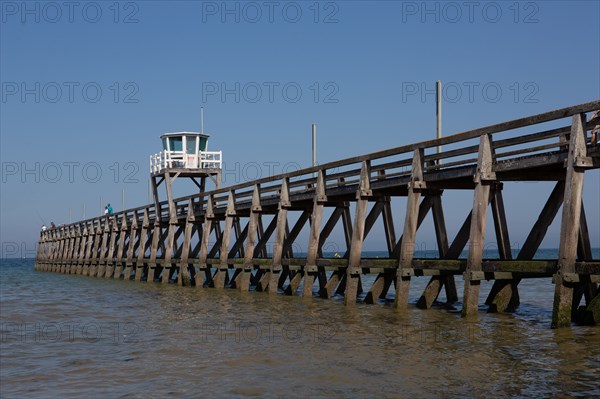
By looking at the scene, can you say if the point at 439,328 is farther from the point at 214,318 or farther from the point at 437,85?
A: the point at 437,85

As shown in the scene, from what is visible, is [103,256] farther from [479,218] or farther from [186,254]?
[479,218]

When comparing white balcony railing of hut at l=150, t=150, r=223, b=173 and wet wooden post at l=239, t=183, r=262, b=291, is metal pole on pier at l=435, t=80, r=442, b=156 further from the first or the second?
white balcony railing of hut at l=150, t=150, r=223, b=173

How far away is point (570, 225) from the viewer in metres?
11.5

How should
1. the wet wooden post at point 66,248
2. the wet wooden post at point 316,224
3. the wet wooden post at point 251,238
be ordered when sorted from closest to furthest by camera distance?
1. the wet wooden post at point 316,224
2. the wet wooden post at point 251,238
3. the wet wooden post at point 66,248

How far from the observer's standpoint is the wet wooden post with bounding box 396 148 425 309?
1585 cm

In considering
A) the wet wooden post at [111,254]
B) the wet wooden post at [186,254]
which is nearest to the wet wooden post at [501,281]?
the wet wooden post at [186,254]

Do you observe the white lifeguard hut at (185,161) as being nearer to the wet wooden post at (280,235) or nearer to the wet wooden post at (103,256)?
the wet wooden post at (103,256)

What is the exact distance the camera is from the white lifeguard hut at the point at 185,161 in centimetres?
3688

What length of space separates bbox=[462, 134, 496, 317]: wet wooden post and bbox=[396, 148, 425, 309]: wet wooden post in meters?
2.09

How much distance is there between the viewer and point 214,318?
15.8m

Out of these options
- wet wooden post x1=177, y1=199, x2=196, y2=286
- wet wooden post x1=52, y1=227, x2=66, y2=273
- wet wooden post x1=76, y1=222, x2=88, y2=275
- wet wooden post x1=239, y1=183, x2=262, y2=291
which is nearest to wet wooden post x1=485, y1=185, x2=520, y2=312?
wet wooden post x1=239, y1=183, x2=262, y2=291

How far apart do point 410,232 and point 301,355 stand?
6.11 meters

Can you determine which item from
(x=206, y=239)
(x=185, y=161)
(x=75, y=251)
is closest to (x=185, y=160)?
(x=185, y=161)

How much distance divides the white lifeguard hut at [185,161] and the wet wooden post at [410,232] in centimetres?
2198
